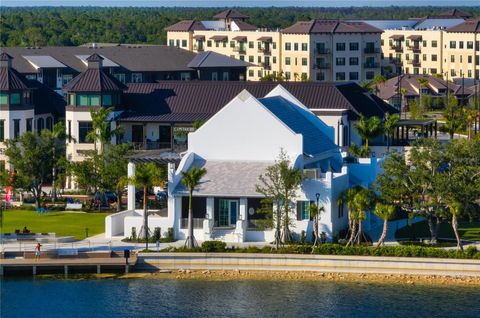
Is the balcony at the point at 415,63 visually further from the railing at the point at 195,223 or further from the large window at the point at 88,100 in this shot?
the railing at the point at 195,223

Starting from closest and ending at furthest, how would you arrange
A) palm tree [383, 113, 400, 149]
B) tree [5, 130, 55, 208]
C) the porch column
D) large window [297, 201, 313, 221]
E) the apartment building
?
large window [297, 201, 313, 221]
the porch column
tree [5, 130, 55, 208]
palm tree [383, 113, 400, 149]
the apartment building

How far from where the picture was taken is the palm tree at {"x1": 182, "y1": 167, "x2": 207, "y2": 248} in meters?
81.0

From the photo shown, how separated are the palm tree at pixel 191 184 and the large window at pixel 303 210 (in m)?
5.43

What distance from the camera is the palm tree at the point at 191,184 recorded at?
266 feet

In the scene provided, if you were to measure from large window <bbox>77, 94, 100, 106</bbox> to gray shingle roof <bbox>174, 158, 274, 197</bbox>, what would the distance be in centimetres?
2165

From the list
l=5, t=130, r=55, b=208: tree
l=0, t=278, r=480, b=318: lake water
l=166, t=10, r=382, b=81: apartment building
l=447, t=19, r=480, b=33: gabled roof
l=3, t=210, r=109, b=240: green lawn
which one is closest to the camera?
l=0, t=278, r=480, b=318: lake water

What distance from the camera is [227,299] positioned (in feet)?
241

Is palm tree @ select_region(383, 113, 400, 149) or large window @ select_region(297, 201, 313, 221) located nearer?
large window @ select_region(297, 201, 313, 221)

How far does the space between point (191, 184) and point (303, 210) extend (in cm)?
620

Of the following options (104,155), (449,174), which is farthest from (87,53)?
(449,174)

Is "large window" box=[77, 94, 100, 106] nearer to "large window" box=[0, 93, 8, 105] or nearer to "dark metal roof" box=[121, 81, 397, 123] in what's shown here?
"dark metal roof" box=[121, 81, 397, 123]

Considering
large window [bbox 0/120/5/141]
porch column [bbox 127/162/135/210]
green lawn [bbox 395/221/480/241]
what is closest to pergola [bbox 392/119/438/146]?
green lawn [bbox 395/221/480/241]

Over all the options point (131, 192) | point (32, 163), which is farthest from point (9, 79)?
point (131, 192)

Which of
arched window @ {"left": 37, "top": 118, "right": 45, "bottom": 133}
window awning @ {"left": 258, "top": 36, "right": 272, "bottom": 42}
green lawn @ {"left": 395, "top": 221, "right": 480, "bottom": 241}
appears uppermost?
window awning @ {"left": 258, "top": 36, "right": 272, "bottom": 42}
